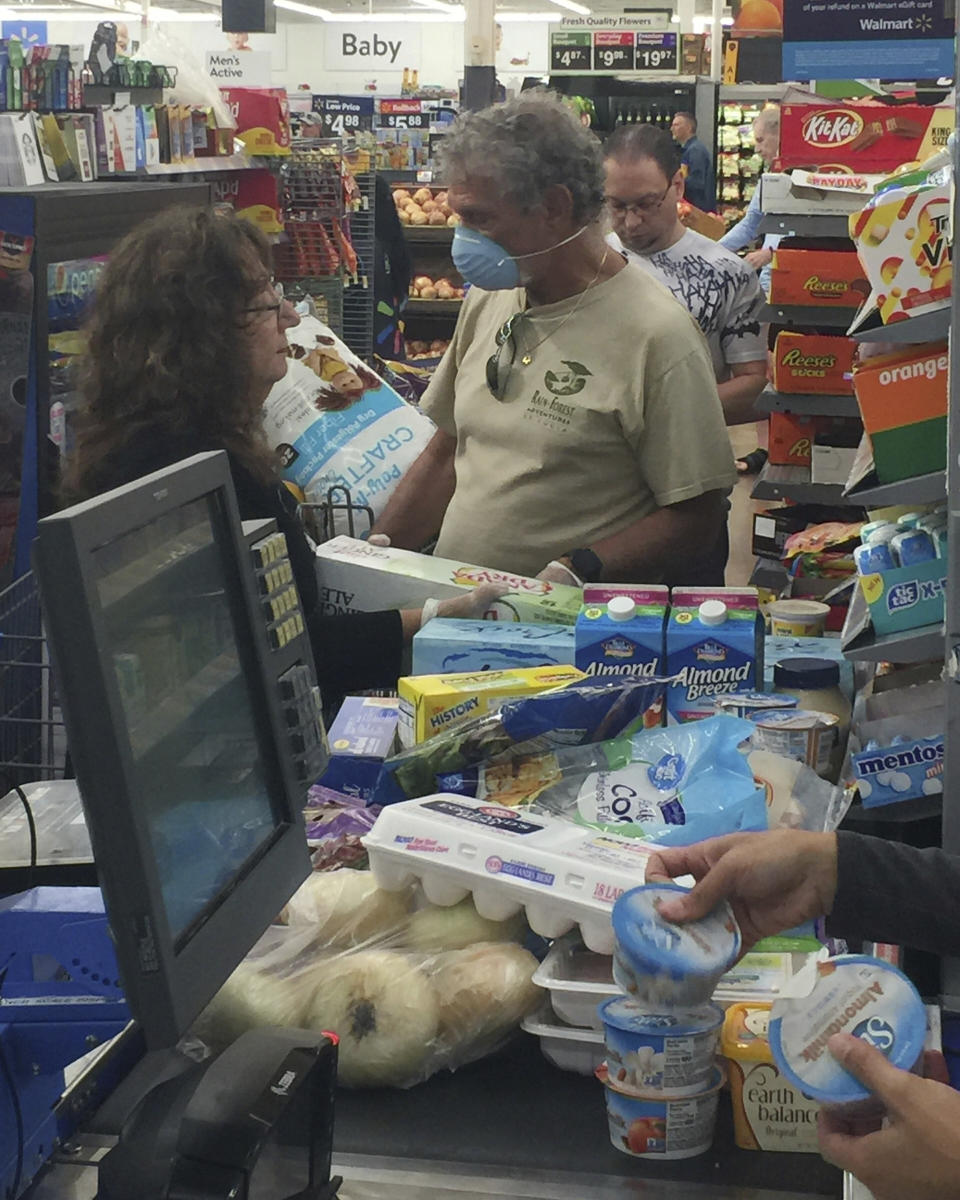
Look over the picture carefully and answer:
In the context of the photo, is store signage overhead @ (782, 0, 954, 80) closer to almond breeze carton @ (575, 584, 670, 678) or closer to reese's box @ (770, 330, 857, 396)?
almond breeze carton @ (575, 584, 670, 678)

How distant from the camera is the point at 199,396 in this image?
2.55 m

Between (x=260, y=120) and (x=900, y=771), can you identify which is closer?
(x=900, y=771)

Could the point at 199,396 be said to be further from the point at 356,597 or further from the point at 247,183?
the point at 247,183

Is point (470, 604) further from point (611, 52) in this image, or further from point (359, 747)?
point (611, 52)

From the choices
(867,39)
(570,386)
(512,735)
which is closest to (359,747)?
(512,735)

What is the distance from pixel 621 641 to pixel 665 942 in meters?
0.96

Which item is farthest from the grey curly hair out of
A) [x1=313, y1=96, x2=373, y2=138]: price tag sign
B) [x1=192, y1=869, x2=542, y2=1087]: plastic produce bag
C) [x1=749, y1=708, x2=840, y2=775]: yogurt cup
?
[x1=313, y1=96, x2=373, y2=138]: price tag sign

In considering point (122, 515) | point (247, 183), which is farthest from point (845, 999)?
point (247, 183)

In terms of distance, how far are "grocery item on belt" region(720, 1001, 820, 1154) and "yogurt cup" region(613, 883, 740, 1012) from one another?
0.09 m

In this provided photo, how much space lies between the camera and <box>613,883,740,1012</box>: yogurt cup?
1.36m

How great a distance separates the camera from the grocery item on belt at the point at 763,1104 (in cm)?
144

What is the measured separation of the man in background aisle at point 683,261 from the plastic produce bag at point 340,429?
1241 millimetres

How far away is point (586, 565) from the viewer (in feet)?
9.70

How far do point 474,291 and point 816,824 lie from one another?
71.5 inches
